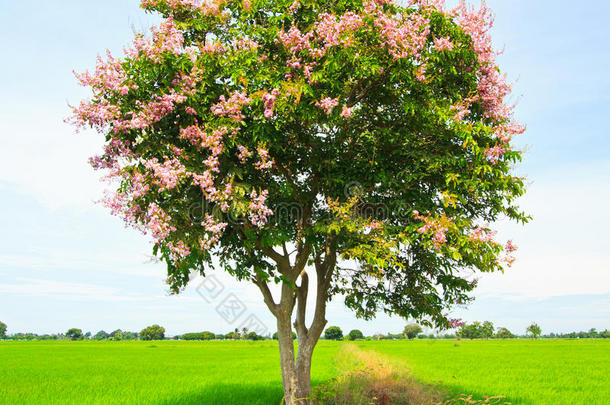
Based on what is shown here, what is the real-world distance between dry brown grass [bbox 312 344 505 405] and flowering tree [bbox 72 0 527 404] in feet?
7.37

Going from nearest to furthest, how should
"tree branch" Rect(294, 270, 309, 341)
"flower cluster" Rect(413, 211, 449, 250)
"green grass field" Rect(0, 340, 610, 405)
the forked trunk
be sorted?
"flower cluster" Rect(413, 211, 449, 250) → the forked trunk → "tree branch" Rect(294, 270, 309, 341) → "green grass field" Rect(0, 340, 610, 405)

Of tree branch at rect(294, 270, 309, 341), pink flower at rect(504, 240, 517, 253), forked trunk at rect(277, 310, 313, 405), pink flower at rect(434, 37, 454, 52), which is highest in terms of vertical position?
pink flower at rect(434, 37, 454, 52)

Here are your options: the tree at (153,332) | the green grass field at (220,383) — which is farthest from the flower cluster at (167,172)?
the tree at (153,332)

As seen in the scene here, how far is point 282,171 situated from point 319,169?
1.43 metres

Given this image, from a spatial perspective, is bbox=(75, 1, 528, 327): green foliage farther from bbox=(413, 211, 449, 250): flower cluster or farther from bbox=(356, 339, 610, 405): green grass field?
bbox=(356, 339, 610, 405): green grass field

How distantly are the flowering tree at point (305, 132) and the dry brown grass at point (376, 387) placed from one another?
2245 mm

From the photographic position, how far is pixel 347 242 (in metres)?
13.3

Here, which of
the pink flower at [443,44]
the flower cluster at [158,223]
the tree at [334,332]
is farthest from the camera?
the tree at [334,332]

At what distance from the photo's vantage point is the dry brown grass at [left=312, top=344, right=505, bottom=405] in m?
16.1

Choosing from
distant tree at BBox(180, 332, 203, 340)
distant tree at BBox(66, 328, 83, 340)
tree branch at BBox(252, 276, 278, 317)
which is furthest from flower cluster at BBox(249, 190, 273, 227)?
distant tree at BBox(66, 328, 83, 340)

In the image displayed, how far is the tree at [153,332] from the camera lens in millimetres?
126625

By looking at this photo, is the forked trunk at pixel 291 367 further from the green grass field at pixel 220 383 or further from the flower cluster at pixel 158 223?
the flower cluster at pixel 158 223

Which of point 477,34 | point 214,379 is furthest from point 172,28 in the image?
point 214,379

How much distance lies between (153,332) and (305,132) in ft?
419
